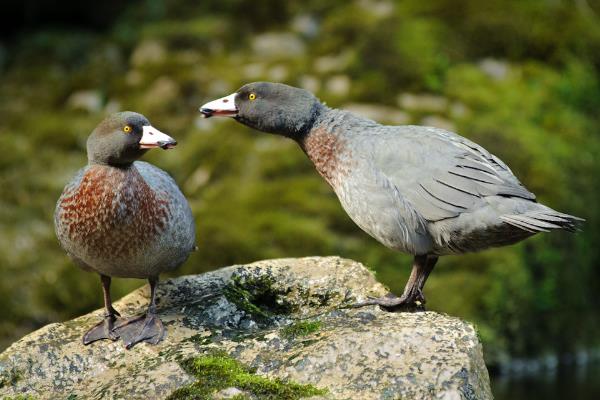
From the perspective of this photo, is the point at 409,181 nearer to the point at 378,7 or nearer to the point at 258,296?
the point at 258,296

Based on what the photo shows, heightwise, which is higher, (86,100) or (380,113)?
(86,100)

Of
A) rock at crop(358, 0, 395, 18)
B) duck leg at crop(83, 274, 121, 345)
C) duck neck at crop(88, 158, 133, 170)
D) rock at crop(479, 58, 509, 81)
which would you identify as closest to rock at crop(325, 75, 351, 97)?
rock at crop(358, 0, 395, 18)

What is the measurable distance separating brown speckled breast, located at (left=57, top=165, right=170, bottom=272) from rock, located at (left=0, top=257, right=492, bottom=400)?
2.10 ft

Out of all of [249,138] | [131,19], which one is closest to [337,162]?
[249,138]

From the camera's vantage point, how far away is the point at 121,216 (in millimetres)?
5648

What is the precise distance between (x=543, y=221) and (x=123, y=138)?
2662 mm

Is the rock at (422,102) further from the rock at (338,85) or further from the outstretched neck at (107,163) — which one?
the outstretched neck at (107,163)

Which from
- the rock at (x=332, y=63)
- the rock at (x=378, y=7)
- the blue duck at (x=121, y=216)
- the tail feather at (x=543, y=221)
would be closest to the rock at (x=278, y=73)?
the rock at (x=332, y=63)

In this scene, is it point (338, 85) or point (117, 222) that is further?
point (338, 85)

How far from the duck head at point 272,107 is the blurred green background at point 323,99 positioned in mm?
4344

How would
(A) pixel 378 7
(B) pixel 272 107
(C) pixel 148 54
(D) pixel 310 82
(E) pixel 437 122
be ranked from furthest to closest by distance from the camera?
(C) pixel 148 54, (A) pixel 378 7, (D) pixel 310 82, (E) pixel 437 122, (B) pixel 272 107

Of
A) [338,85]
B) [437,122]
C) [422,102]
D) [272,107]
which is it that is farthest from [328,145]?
[338,85]

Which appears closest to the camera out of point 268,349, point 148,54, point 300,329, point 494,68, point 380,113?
point 268,349

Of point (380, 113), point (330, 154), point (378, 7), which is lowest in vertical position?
point (380, 113)
